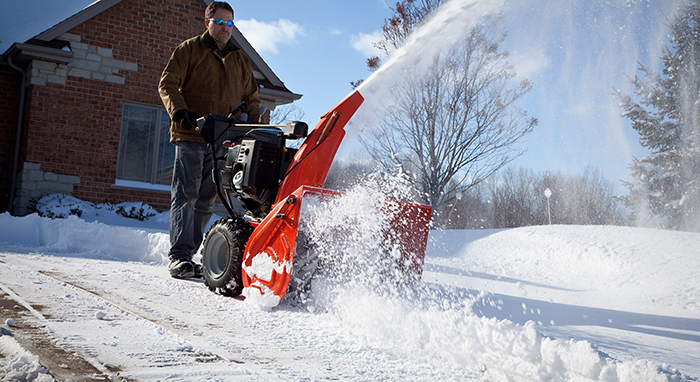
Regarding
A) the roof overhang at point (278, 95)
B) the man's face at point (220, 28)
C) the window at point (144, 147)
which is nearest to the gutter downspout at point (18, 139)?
the window at point (144, 147)

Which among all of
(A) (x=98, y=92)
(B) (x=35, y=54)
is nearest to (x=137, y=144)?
(A) (x=98, y=92)

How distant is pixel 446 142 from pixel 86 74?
9.26 metres

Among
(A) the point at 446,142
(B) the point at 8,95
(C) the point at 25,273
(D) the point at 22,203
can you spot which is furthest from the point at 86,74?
(A) the point at 446,142

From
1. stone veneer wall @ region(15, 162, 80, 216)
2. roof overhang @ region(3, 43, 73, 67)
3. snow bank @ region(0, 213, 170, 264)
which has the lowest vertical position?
snow bank @ region(0, 213, 170, 264)

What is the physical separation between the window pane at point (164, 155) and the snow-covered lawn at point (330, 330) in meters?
4.39

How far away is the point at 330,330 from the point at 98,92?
8.10 metres

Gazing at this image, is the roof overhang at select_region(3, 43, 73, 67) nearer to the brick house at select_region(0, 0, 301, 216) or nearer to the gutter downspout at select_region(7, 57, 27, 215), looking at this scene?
the brick house at select_region(0, 0, 301, 216)

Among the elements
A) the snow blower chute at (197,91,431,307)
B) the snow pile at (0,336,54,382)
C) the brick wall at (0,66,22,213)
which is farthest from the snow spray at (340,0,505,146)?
the brick wall at (0,66,22,213)

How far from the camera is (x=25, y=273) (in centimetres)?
335

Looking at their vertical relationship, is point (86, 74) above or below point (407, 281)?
above

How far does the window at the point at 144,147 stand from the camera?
9109 mm

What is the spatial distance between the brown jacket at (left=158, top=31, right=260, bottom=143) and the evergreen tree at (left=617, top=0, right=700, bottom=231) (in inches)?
553

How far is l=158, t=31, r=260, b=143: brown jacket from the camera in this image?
13.0 feet

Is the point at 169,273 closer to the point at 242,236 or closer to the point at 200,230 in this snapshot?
the point at 200,230
